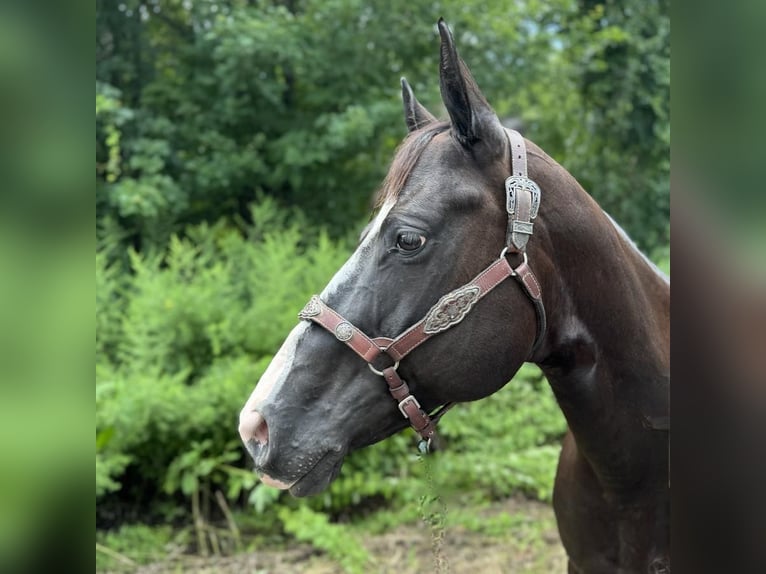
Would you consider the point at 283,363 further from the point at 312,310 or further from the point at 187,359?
the point at 187,359

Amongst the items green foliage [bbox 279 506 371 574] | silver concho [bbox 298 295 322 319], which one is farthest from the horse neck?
green foliage [bbox 279 506 371 574]

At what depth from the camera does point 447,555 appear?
4047 millimetres

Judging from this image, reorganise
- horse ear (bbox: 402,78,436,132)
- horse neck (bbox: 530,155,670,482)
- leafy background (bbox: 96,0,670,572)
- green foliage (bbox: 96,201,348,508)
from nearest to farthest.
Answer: horse neck (bbox: 530,155,670,482) → horse ear (bbox: 402,78,436,132) → green foliage (bbox: 96,201,348,508) → leafy background (bbox: 96,0,670,572)

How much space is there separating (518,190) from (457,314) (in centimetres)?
30

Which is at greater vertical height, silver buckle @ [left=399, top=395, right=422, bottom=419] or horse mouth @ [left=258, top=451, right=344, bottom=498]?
silver buckle @ [left=399, top=395, right=422, bottom=419]

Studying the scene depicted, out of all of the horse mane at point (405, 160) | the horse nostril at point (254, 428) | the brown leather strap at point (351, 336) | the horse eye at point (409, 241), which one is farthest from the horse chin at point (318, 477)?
→ the horse mane at point (405, 160)

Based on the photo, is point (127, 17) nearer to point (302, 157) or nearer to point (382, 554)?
point (302, 157)

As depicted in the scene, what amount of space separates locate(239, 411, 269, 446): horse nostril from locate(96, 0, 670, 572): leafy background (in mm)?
2664

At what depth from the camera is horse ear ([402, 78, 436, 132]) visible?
1.75 m

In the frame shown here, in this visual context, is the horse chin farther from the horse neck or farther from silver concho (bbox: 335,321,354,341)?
the horse neck

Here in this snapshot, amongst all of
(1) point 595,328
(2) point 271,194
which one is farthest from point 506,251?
(2) point 271,194
